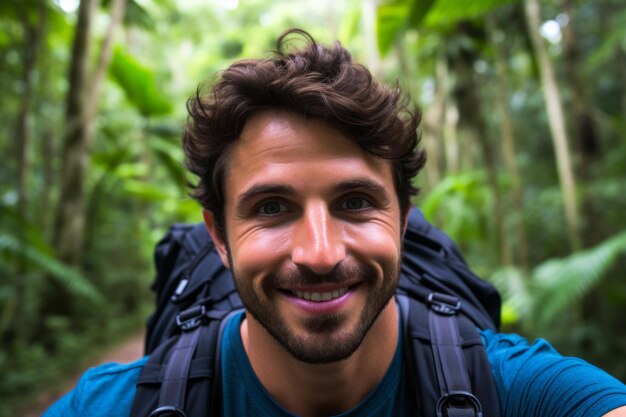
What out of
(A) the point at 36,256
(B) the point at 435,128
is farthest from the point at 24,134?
(B) the point at 435,128

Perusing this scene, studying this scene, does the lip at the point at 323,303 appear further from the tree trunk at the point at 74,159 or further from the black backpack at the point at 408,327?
the tree trunk at the point at 74,159

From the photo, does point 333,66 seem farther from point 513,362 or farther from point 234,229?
point 513,362

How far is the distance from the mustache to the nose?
0.02m

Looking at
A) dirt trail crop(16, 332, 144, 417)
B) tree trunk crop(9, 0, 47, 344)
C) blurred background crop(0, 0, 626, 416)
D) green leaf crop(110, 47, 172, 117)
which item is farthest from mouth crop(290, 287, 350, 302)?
green leaf crop(110, 47, 172, 117)

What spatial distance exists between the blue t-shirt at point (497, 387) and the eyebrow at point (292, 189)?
0.54m

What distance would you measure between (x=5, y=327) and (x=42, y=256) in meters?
3.13

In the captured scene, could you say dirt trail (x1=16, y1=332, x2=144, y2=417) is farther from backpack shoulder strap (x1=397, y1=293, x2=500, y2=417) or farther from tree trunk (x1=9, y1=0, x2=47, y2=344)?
backpack shoulder strap (x1=397, y1=293, x2=500, y2=417)

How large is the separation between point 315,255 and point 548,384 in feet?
2.46

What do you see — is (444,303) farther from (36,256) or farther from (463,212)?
(463,212)

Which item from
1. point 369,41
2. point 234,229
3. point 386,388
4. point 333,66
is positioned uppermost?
point 369,41

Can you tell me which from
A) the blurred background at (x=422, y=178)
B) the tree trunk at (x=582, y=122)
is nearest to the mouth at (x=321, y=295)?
the blurred background at (x=422, y=178)

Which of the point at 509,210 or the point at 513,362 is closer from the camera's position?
the point at 513,362

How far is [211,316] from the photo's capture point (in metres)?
1.87

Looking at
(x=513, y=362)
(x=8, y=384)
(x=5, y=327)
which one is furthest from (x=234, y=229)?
(x=5, y=327)
